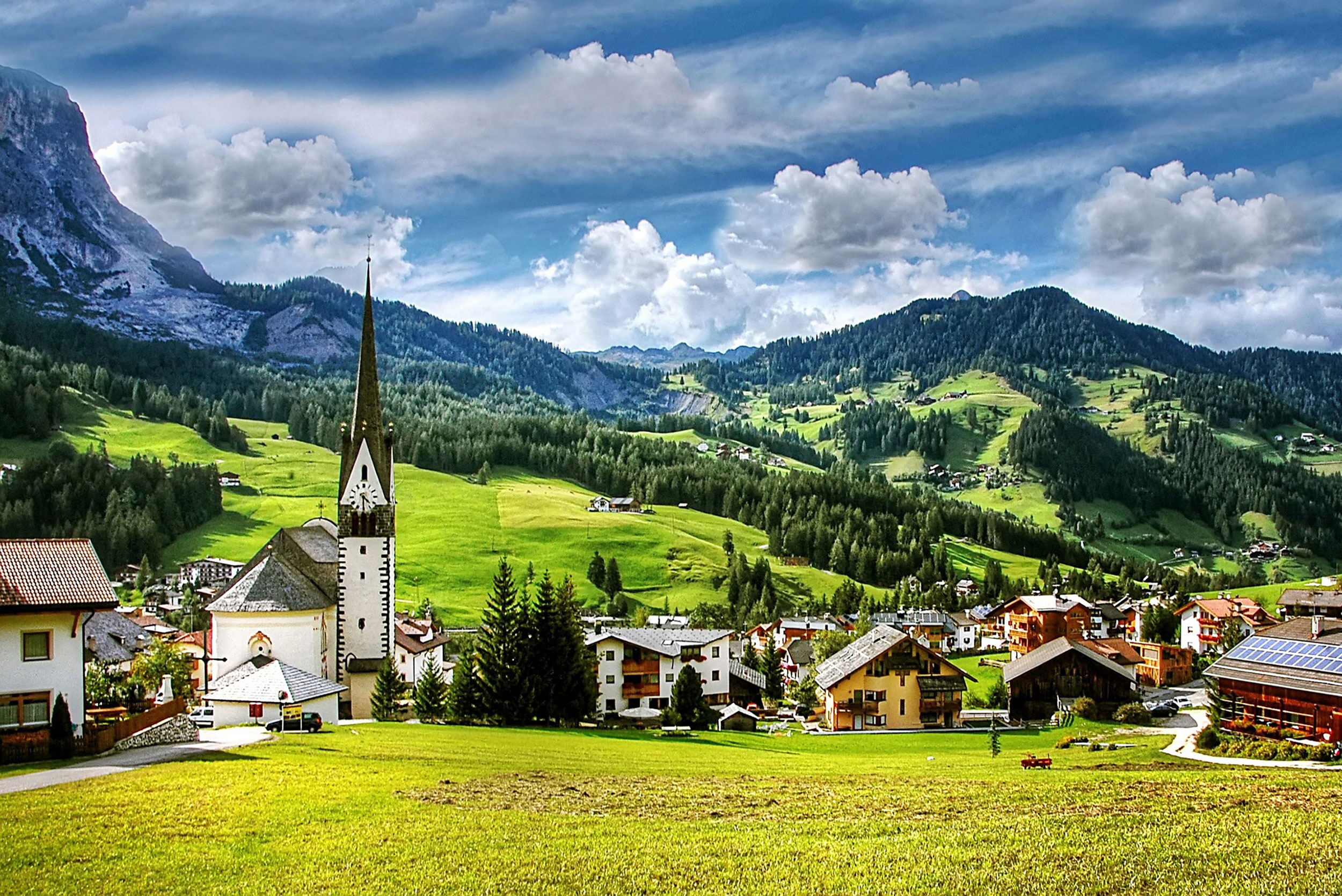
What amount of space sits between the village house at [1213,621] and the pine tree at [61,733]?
11641 cm

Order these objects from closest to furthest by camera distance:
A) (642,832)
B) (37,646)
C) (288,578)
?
(642,832) → (37,646) → (288,578)

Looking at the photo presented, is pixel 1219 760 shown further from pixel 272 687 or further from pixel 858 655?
pixel 272 687

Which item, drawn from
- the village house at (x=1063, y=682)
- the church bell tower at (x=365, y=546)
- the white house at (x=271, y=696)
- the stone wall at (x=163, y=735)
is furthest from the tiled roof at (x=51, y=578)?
the village house at (x=1063, y=682)

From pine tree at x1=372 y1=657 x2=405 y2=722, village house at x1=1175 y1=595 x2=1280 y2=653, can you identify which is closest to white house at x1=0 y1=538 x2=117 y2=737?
pine tree at x1=372 y1=657 x2=405 y2=722

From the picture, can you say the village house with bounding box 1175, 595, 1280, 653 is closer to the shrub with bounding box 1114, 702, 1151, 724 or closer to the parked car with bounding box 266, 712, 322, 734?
the shrub with bounding box 1114, 702, 1151, 724

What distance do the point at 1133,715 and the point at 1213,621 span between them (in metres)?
60.7

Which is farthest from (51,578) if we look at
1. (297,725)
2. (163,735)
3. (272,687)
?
(272,687)

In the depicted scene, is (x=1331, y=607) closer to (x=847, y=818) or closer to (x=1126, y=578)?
(x=847, y=818)

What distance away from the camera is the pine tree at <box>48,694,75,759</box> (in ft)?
97.1

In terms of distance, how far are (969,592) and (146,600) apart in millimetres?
133380

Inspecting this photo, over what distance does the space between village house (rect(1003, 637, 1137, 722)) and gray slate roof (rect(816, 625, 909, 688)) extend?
13.6 m

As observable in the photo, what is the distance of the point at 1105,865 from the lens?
17281mm

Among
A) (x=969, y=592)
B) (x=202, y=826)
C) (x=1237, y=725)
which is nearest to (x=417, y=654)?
(x=1237, y=725)

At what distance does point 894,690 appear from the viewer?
233 feet
